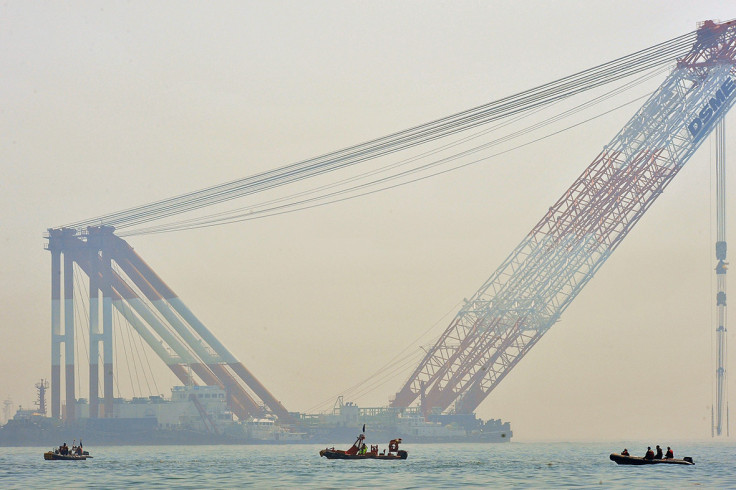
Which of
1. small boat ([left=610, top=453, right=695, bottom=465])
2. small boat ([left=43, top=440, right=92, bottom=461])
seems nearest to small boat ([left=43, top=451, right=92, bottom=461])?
small boat ([left=43, top=440, right=92, bottom=461])

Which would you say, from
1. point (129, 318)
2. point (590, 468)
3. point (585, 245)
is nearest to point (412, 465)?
point (590, 468)

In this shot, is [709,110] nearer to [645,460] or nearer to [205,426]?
→ [645,460]

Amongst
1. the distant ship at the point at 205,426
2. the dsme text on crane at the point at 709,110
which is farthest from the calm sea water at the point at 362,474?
the distant ship at the point at 205,426

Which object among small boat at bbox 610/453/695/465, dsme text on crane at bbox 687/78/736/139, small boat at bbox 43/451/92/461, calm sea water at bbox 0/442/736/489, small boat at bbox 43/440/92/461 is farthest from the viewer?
dsme text on crane at bbox 687/78/736/139

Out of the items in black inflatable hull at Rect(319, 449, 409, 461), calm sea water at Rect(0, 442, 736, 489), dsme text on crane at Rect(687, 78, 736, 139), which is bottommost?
calm sea water at Rect(0, 442, 736, 489)

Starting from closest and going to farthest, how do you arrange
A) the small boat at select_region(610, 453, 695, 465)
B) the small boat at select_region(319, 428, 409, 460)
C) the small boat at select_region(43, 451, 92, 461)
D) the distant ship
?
the small boat at select_region(610, 453, 695, 465) → the small boat at select_region(319, 428, 409, 460) → the small boat at select_region(43, 451, 92, 461) → the distant ship

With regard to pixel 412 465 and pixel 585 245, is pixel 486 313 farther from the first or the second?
pixel 412 465

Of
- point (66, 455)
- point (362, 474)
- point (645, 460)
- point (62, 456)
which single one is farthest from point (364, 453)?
point (62, 456)

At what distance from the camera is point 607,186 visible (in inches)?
4941

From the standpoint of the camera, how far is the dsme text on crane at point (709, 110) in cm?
11744

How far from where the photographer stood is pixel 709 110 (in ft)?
389

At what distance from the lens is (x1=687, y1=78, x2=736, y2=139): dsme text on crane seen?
117m

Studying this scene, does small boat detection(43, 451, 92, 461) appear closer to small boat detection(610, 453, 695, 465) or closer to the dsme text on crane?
small boat detection(610, 453, 695, 465)

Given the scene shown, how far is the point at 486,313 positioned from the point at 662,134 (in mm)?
28197
